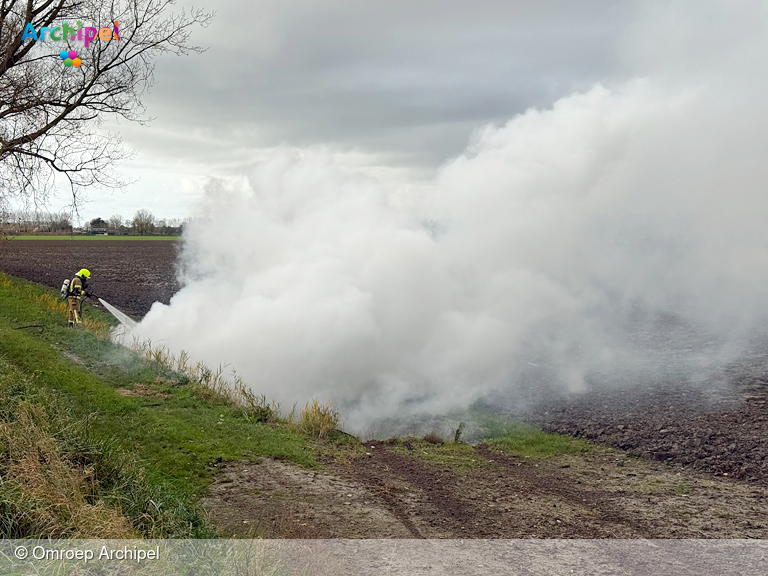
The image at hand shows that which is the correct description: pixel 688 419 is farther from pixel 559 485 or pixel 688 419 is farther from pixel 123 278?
pixel 123 278

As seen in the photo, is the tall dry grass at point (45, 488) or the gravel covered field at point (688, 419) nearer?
the tall dry grass at point (45, 488)

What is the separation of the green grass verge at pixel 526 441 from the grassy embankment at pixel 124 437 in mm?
20

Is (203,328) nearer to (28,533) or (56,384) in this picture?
(56,384)

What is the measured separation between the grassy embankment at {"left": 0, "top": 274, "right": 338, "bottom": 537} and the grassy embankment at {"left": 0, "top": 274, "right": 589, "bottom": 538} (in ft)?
0.06

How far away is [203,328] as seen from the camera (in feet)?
52.9

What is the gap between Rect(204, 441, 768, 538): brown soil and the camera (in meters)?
6.77

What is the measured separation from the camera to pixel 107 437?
896cm

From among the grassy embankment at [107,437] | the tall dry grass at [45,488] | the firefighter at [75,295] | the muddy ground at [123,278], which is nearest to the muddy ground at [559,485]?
the grassy embankment at [107,437]

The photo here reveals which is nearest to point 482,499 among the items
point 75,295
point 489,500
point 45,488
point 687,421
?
point 489,500

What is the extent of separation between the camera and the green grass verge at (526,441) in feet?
33.6

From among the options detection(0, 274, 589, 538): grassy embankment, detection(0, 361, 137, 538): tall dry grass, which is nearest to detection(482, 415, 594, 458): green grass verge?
detection(0, 274, 589, 538): grassy embankment

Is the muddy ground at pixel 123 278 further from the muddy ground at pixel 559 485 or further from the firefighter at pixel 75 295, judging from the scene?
the muddy ground at pixel 559 485

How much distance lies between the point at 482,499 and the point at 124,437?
5488mm

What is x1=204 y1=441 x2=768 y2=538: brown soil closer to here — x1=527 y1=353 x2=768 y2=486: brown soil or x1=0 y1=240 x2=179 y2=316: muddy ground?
x1=527 y1=353 x2=768 y2=486: brown soil
